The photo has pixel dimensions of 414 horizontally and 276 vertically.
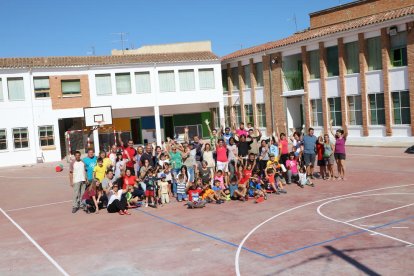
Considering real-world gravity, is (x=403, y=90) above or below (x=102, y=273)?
above

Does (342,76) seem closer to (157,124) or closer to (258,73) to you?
(258,73)

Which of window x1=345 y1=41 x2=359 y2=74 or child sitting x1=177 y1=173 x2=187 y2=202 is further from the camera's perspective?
window x1=345 y1=41 x2=359 y2=74

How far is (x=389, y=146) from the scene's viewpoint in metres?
31.0

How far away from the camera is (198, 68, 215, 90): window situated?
43562mm

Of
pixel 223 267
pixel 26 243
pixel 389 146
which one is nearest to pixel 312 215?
pixel 223 267

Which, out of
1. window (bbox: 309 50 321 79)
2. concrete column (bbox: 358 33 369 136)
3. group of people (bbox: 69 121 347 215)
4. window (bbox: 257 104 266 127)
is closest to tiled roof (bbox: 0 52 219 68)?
window (bbox: 257 104 266 127)

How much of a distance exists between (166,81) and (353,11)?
17.3 meters

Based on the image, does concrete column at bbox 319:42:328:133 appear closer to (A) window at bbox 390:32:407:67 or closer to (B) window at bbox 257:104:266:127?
(A) window at bbox 390:32:407:67

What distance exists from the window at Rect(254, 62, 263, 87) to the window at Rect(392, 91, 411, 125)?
14.0 meters

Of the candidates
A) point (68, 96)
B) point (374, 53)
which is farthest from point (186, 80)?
point (374, 53)

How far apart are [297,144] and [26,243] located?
11.5 m

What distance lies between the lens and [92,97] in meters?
39.8

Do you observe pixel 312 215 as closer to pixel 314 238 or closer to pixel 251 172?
pixel 314 238

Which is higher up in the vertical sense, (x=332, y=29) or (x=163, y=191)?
(x=332, y=29)
